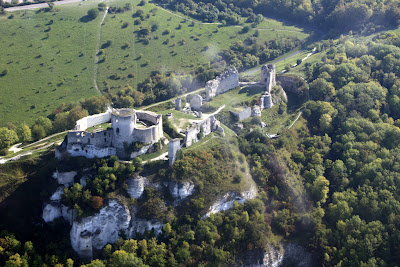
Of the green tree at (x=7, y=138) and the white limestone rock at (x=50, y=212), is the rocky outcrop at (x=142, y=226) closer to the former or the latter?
Result: the white limestone rock at (x=50, y=212)

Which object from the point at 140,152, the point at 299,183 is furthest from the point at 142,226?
the point at 299,183

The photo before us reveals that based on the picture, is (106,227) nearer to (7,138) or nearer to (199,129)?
(199,129)

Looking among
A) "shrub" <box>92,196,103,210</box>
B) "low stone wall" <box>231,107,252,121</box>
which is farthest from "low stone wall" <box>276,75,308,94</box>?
"shrub" <box>92,196,103,210</box>

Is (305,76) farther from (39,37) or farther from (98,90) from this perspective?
(39,37)

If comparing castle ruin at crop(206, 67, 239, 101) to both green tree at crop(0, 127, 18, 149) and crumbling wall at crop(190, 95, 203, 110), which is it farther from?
green tree at crop(0, 127, 18, 149)

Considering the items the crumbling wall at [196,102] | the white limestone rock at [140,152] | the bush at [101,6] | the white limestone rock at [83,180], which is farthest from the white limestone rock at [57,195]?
the bush at [101,6]

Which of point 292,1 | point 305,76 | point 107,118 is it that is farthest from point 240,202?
point 292,1
